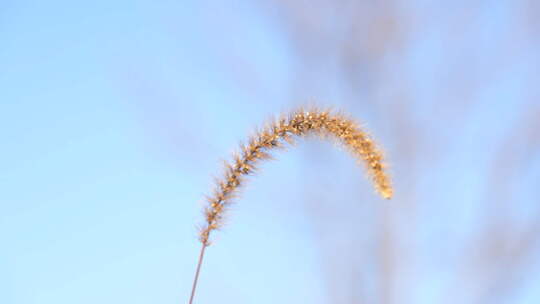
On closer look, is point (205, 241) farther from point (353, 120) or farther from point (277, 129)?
point (353, 120)

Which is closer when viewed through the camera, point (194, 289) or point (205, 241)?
point (194, 289)

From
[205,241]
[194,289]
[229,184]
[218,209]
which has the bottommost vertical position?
[194,289]

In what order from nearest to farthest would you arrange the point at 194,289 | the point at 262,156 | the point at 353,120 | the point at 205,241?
the point at 194,289 → the point at 205,241 → the point at 262,156 → the point at 353,120

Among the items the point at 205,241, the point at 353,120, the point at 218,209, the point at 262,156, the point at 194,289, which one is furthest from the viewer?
the point at 353,120

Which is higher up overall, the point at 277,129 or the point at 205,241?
the point at 277,129

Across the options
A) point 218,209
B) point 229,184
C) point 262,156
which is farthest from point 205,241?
point 262,156
